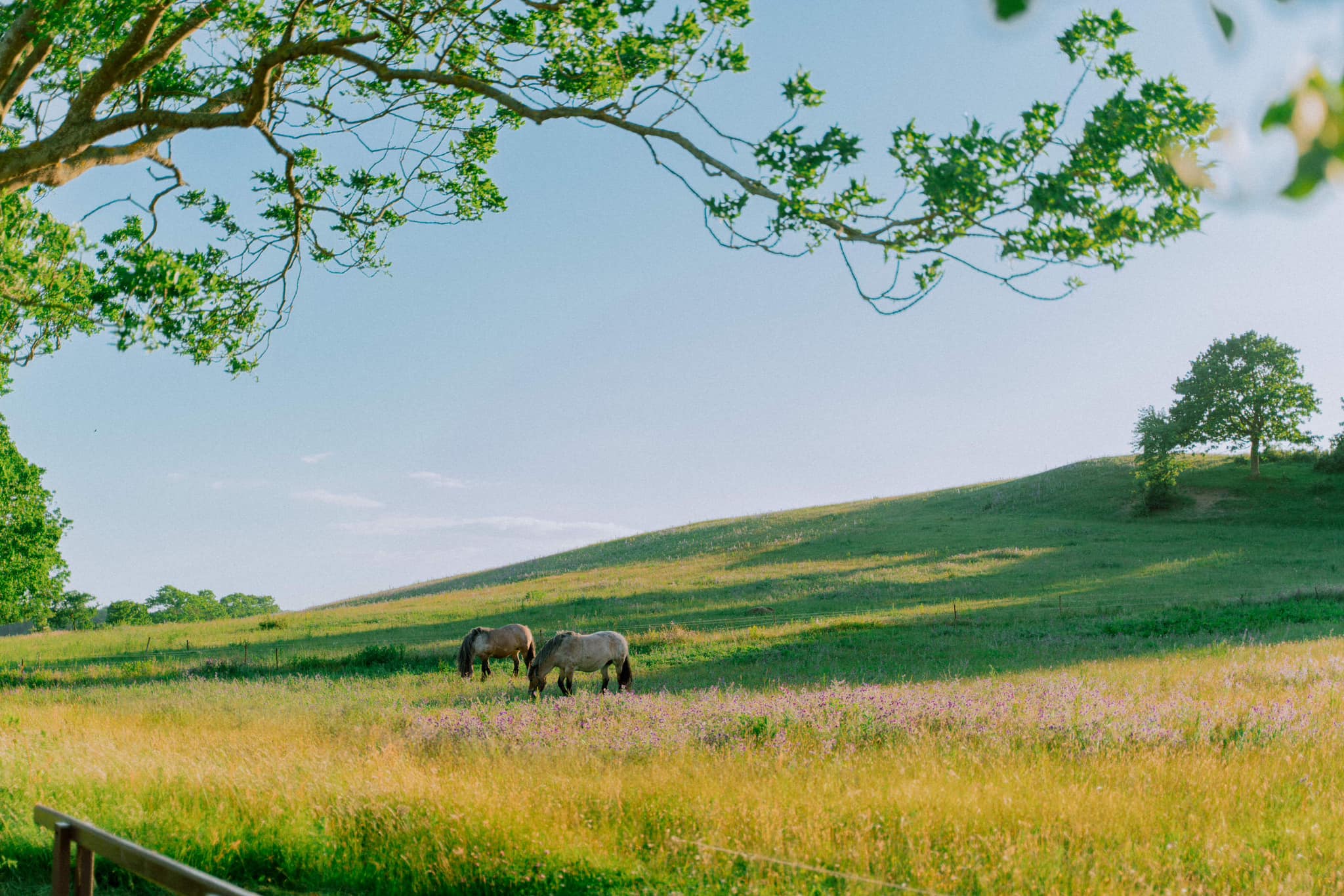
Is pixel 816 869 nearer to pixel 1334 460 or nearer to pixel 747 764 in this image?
pixel 747 764

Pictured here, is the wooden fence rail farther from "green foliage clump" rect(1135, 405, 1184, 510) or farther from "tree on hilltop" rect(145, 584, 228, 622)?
"tree on hilltop" rect(145, 584, 228, 622)

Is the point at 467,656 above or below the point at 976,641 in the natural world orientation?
above

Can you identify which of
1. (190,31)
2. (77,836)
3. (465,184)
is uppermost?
(190,31)

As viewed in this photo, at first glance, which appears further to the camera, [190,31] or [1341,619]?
[1341,619]

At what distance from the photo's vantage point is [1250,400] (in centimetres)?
7275

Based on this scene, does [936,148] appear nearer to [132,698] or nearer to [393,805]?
[393,805]

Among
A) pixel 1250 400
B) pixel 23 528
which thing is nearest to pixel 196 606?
pixel 23 528

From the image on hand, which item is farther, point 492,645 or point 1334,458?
point 1334,458

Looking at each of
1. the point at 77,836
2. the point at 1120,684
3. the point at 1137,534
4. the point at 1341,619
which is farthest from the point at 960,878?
the point at 1137,534

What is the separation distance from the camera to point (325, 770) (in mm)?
10242

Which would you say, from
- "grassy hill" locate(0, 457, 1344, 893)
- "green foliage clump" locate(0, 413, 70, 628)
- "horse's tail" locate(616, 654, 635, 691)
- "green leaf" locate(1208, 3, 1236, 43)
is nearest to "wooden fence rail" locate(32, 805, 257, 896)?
"grassy hill" locate(0, 457, 1344, 893)

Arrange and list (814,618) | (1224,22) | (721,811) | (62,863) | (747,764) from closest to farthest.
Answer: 1. (1224,22)
2. (62,863)
3. (721,811)
4. (747,764)
5. (814,618)

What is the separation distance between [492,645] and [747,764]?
1611 centimetres

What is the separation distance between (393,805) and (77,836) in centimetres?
375
